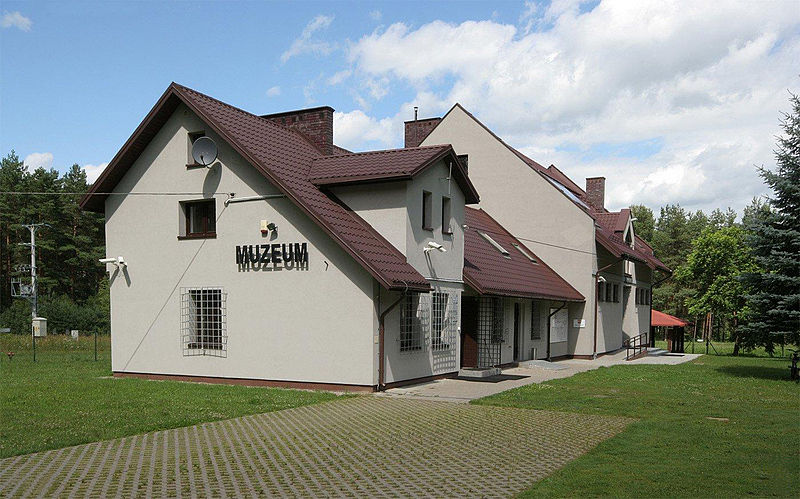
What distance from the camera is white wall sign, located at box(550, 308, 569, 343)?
26266 millimetres

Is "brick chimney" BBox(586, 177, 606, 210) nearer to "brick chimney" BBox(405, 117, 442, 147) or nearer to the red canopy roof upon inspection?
the red canopy roof

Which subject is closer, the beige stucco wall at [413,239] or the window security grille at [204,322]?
the beige stucco wall at [413,239]

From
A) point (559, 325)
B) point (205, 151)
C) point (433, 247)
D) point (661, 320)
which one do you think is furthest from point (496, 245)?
point (661, 320)

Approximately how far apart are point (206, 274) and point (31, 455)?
8.84m

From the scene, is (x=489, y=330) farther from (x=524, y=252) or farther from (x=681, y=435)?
(x=681, y=435)

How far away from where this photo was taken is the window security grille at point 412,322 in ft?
54.9

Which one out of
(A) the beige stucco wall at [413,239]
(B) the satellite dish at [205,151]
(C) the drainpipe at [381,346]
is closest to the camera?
(C) the drainpipe at [381,346]

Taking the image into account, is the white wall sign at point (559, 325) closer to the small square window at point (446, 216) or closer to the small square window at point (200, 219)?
the small square window at point (446, 216)

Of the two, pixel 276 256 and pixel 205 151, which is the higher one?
pixel 205 151

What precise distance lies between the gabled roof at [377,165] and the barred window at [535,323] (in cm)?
826

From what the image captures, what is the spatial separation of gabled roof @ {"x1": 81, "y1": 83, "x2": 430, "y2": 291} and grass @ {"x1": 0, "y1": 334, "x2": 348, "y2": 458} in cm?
325

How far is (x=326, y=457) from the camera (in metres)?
9.13

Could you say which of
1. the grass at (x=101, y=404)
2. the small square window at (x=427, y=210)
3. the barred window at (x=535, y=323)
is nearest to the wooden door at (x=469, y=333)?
the small square window at (x=427, y=210)

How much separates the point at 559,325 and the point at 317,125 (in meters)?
12.5
